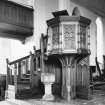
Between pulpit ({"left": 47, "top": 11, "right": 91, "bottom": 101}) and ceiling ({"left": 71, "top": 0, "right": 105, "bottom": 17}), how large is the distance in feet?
15.4

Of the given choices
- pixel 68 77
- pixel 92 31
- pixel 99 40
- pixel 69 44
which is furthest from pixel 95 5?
pixel 68 77

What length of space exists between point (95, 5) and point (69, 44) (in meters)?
6.21

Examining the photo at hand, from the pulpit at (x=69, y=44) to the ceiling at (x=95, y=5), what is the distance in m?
4.71

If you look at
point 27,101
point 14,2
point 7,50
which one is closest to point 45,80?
point 27,101

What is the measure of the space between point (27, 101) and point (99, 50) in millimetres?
7240

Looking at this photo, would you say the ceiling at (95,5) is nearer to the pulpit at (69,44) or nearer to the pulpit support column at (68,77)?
the pulpit at (69,44)

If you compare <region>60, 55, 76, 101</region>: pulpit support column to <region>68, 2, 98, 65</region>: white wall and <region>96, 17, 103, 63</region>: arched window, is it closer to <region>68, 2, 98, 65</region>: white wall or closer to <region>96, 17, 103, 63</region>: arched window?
<region>68, 2, 98, 65</region>: white wall

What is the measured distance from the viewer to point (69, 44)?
4203 mm

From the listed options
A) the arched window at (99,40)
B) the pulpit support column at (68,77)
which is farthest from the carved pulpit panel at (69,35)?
the arched window at (99,40)

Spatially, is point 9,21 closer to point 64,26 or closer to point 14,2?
point 14,2

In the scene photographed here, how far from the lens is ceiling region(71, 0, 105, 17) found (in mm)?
9029

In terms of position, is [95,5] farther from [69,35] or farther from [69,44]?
[69,44]

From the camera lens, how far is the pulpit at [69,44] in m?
4.17

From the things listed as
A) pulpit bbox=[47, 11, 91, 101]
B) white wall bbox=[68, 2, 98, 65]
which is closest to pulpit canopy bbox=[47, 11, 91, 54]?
pulpit bbox=[47, 11, 91, 101]
